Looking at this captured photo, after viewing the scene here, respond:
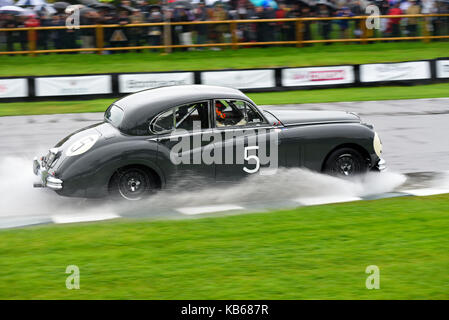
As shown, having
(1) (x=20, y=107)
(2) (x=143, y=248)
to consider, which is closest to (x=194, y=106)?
(2) (x=143, y=248)

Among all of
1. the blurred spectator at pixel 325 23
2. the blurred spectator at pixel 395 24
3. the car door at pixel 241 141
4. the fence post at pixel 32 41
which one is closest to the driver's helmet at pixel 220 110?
the car door at pixel 241 141

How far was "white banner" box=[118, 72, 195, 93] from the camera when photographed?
1973 cm

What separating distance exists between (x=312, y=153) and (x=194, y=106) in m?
1.90

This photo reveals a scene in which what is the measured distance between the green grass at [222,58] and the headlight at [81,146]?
16.0 meters

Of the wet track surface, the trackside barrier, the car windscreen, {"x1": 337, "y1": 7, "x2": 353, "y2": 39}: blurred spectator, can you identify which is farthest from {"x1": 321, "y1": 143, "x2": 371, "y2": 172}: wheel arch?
{"x1": 337, "y1": 7, "x2": 353, "y2": 39}: blurred spectator

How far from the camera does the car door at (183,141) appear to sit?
29.7 feet

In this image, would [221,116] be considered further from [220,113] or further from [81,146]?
[81,146]

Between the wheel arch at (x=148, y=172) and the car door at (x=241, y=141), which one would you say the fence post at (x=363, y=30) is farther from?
the wheel arch at (x=148, y=172)

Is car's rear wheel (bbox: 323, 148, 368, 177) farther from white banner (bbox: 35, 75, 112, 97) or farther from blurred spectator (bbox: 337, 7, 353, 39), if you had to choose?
blurred spectator (bbox: 337, 7, 353, 39)

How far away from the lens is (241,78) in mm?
20672

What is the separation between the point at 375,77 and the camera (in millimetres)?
22016

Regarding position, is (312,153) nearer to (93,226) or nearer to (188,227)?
(188,227)

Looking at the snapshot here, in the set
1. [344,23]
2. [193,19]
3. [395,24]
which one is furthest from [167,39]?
[395,24]

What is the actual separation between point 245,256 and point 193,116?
2.88m
